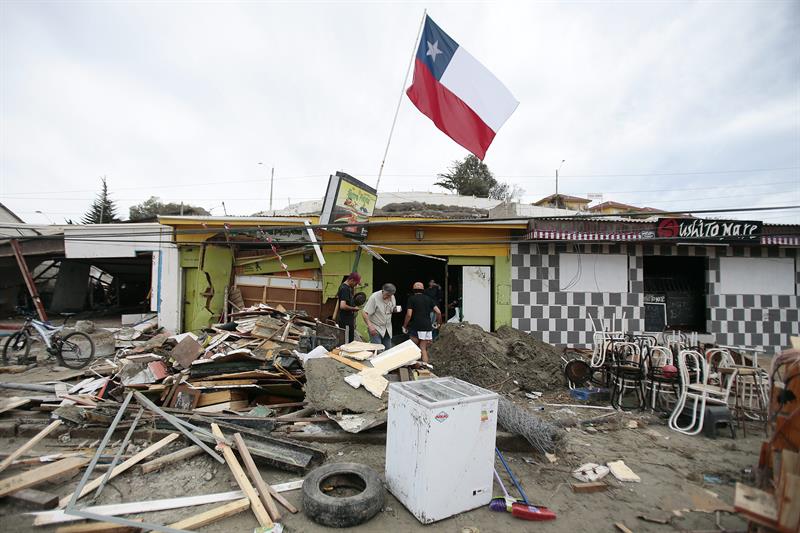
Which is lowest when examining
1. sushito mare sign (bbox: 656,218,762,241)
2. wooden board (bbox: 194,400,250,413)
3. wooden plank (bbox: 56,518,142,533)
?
wooden plank (bbox: 56,518,142,533)

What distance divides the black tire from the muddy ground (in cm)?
10

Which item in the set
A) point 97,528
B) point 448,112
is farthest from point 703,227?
point 97,528

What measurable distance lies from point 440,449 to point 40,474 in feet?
13.6

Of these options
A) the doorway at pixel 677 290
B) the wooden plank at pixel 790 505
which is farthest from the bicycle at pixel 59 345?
the doorway at pixel 677 290

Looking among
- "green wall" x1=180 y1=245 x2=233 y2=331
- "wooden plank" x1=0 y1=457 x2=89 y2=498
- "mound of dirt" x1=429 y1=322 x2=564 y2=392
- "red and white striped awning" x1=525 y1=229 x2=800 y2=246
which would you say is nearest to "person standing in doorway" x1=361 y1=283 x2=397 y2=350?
"mound of dirt" x1=429 y1=322 x2=564 y2=392

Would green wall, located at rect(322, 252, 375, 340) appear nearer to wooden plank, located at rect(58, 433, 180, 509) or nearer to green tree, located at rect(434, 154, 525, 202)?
wooden plank, located at rect(58, 433, 180, 509)

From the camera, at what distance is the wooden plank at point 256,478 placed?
3650 millimetres

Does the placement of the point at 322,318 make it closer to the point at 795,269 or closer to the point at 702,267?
the point at 702,267

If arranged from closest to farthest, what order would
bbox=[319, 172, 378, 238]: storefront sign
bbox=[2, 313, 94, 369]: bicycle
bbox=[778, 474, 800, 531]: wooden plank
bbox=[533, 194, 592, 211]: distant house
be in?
bbox=[778, 474, 800, 531]: wooden plank < bbox=[2, 313, 94, 369]: bicycle < bbox=[319, 172, 378, 238]: storefront sign < bbox=[533, 194, 592, 211]: distant house

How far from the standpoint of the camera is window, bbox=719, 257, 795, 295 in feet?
38.4

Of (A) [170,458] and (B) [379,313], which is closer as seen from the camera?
(A) [170,458]

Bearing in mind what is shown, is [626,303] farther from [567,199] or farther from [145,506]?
[567,199]

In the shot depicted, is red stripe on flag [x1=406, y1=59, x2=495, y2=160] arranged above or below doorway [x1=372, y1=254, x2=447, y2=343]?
above

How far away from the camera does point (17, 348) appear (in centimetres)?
964
